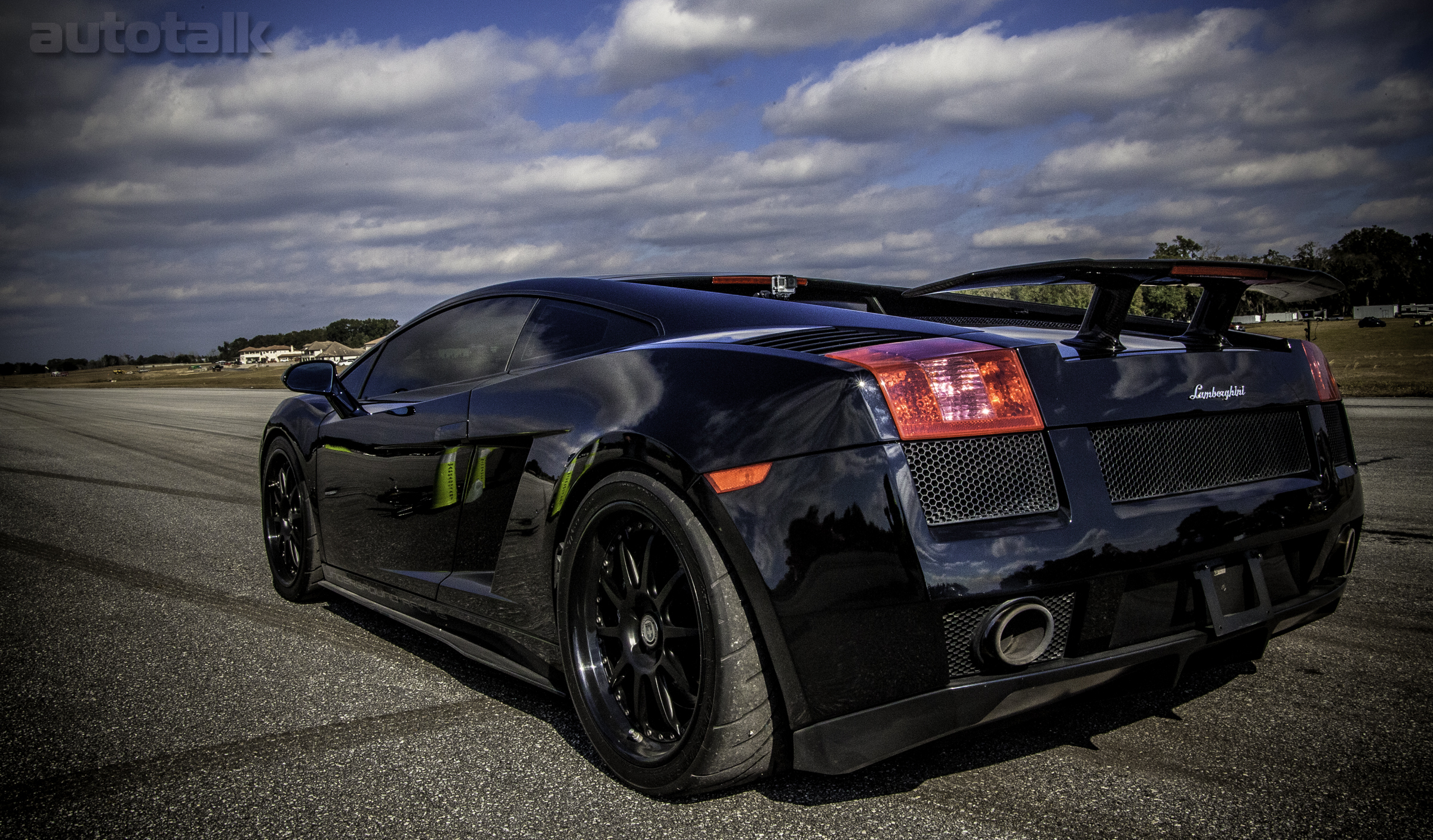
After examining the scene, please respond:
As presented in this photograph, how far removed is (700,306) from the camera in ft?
8.74

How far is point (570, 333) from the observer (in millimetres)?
2883

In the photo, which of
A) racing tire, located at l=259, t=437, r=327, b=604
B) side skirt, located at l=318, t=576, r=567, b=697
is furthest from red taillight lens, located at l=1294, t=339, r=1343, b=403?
racing tire, located at l=259, t=437, r=327, b=604

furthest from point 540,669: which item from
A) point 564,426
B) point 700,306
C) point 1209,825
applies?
point 1209,825

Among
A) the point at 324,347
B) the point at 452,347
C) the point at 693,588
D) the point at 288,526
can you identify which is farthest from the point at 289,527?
the point at 324,347

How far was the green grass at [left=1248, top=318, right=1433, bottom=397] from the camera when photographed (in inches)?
710

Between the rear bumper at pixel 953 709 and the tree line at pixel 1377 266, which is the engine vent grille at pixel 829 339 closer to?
the rear bumper at pixel 953 709

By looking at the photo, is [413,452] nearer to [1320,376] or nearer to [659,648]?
[659,648]

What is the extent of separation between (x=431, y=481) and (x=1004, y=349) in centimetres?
185

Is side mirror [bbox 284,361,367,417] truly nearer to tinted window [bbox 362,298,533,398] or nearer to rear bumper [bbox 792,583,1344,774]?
tinted window [bbox 362,298,533,398]

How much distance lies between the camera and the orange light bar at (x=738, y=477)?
76.5 inches

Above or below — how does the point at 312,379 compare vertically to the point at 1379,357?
below

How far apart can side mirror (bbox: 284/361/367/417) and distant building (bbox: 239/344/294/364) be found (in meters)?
157

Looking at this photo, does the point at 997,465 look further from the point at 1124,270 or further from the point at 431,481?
the point at 431,481

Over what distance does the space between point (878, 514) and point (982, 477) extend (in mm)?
234
